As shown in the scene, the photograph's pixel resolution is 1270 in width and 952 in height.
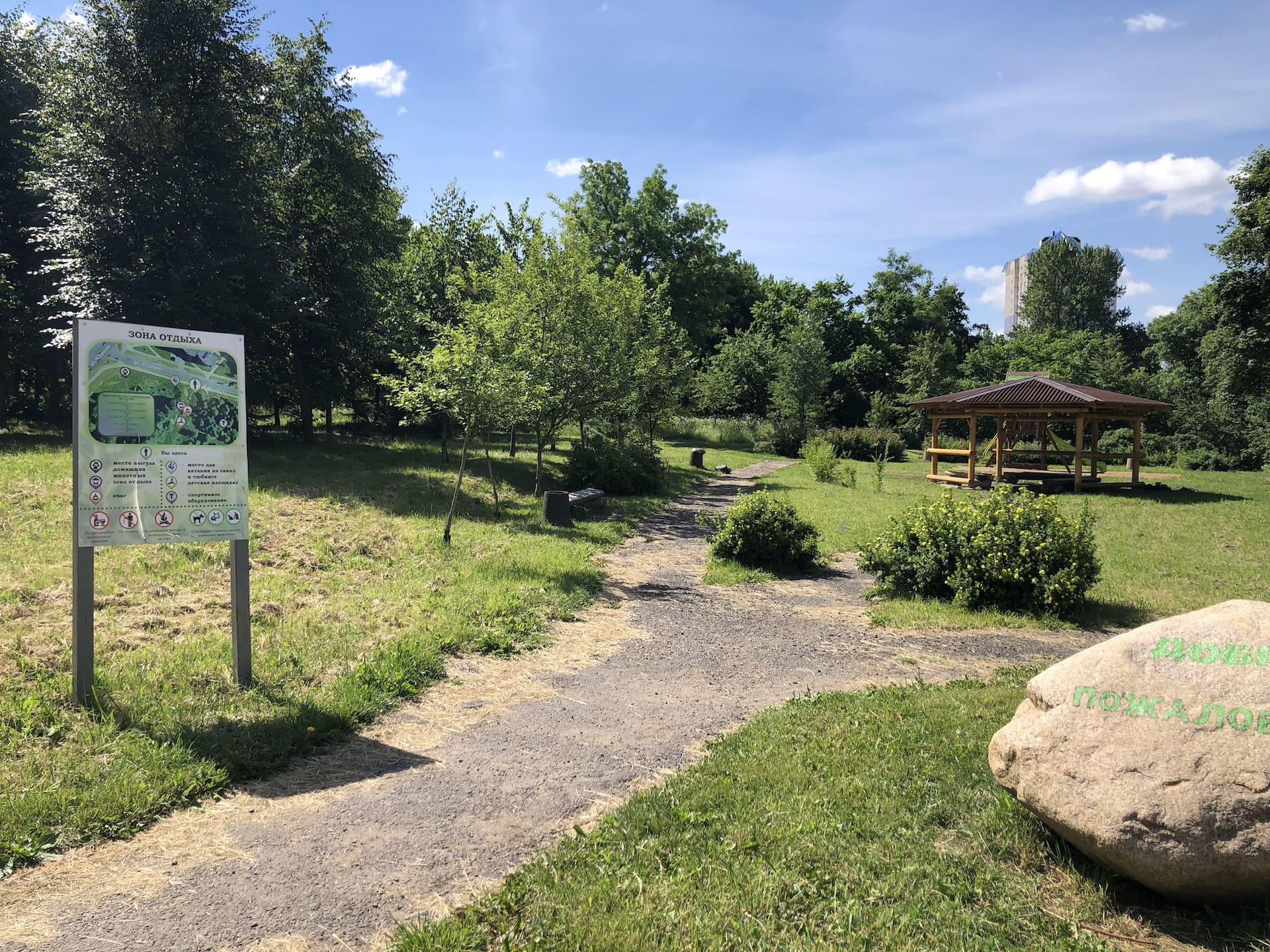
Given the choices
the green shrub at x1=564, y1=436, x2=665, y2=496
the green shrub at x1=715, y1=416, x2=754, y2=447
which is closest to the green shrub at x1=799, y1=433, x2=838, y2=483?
the green shrub at x1=564, y1=436, x2=665, y2=496

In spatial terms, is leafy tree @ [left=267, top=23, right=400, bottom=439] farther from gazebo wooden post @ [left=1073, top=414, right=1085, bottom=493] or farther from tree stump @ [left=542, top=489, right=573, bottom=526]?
gazebo wooden post @ [left=1073, top=414, right=1085, bottom=493]

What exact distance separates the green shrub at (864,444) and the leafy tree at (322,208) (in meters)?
22.1

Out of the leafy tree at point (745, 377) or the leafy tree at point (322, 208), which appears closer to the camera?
the leafy tree at point (322, 208)

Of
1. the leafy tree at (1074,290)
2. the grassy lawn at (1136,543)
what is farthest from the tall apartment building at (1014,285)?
the grassy lawn at (1136,543)

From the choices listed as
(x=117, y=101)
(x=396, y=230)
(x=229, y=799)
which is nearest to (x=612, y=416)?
(x=396, y=230)

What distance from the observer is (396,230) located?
26.2 meters

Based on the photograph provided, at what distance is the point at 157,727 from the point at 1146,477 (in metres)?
29.5

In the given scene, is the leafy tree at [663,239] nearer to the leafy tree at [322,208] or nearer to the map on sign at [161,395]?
the leafy tree at [322,208]

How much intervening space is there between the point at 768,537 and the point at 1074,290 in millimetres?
69209

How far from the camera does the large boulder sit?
9.43 ft

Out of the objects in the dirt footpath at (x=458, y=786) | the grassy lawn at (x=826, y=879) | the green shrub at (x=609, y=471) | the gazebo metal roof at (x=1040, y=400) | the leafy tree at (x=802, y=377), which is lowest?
the dirt footpath at (x=458, y=786)

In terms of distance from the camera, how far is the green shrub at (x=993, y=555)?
8380mm

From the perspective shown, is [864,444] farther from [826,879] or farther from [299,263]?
[826,879]

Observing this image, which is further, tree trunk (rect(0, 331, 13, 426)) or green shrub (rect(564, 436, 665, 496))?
tree trunk (rect(0, 331, 13, 426))
